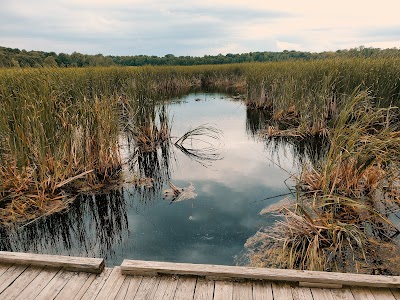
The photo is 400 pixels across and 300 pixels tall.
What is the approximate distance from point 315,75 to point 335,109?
120cm

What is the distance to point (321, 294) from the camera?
217 centimetres

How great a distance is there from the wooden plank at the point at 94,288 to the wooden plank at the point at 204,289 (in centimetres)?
74

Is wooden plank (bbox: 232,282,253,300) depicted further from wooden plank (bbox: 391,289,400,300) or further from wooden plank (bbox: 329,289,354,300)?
wooden plank (bbox: 391,289,400,300)

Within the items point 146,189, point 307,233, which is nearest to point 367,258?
point 307,233

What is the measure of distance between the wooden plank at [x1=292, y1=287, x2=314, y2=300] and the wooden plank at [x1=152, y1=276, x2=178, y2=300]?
2.82 ft

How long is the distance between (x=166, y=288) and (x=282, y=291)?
0.84 m

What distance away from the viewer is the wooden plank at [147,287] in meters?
2.19

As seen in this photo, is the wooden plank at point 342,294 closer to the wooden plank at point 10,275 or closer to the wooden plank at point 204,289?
the wooden plank at point 204,289

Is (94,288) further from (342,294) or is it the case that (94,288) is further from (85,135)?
(85,135)

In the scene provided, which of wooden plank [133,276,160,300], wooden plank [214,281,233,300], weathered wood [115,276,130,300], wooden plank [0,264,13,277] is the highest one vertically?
wooden plank [214,281,233,300]

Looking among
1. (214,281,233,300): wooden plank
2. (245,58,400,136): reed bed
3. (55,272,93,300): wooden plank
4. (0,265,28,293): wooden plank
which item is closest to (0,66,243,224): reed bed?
(0,265,28,293): wooden plank

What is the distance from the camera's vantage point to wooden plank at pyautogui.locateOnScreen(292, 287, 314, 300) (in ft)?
6.99

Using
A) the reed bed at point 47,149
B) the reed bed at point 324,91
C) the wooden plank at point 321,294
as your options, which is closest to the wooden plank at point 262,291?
the wooden plank at point 321,294

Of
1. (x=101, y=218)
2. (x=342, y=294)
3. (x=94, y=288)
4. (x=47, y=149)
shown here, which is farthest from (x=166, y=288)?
(x=47, y=149)
